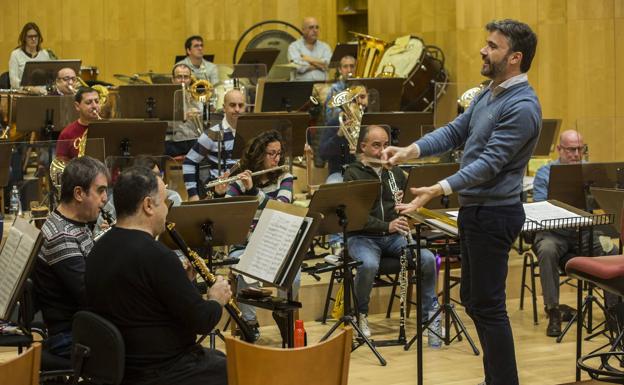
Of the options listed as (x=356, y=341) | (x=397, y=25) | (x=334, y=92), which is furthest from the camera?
(x=397, y=25)

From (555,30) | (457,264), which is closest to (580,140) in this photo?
(457,264)

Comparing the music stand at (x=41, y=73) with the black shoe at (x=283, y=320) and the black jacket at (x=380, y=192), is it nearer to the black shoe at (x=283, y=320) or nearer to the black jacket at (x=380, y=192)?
the black jacket at (x=380, y=192)

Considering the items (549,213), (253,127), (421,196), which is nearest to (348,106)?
(253,127)

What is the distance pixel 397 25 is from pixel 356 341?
687 centimetres

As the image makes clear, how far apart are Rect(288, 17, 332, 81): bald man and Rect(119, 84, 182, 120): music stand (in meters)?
2.72

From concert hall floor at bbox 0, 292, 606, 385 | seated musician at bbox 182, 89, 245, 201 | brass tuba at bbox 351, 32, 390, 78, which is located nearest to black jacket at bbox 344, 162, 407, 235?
concert hall floor at bbox 0, 292, 606, 385

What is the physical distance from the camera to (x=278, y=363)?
10.3 ft

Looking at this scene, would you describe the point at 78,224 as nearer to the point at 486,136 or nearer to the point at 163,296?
the point at 163,296

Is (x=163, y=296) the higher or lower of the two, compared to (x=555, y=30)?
lower

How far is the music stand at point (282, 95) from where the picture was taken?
31.0ft

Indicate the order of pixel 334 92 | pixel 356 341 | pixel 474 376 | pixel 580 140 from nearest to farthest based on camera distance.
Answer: pixel 474 376 < pixel 356 341 < pixel 580 140 < pixel 334 92

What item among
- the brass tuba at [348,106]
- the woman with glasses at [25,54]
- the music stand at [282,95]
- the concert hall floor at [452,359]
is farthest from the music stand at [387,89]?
the woman with glasses at [25,54]

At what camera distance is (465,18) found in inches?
436

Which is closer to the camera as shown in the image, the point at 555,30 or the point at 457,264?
the point at 457,264
